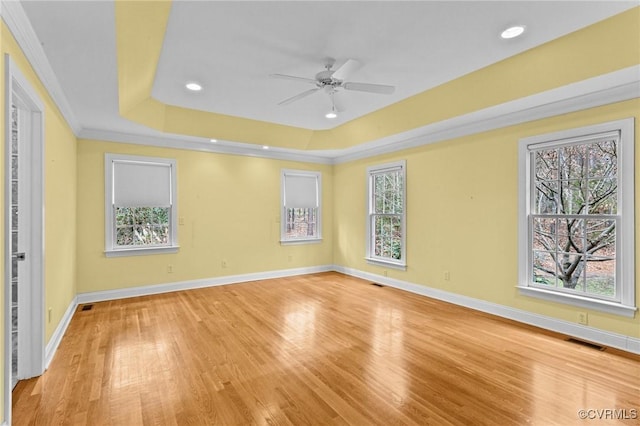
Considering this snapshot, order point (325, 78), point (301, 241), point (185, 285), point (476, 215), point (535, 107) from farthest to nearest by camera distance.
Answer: point (301, 241)
point (185, 285)
point (476, 215)
point (535, 107)
point (325, 78)

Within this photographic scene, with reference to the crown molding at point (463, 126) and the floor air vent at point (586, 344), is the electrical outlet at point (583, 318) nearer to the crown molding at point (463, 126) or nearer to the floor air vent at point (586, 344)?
the floor air vent at point (586, 344)

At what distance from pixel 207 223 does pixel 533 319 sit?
5.00 metres

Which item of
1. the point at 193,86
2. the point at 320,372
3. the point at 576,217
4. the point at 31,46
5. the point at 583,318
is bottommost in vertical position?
the point at 320,372

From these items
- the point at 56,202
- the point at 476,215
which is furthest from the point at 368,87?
the point at 56,202

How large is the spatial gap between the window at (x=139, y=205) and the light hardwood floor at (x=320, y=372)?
3.92 ft

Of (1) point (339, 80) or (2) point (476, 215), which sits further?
(2) point (476, 215)

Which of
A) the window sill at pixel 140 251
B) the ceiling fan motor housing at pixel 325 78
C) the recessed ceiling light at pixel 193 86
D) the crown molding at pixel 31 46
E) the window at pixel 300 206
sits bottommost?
the window sill at pixel 140 251

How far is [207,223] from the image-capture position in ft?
18.8

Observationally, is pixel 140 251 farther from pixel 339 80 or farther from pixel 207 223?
pixel 339 80

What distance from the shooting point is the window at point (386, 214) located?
18.4ft

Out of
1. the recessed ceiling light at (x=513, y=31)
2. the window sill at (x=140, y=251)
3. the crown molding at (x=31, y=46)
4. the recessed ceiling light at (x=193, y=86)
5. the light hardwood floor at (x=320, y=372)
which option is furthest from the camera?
the window sill at (x=140, y=251)

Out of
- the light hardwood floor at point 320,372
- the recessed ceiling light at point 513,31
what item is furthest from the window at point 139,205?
the recessed ceiling light at point 513,31

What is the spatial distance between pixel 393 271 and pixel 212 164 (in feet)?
12.3

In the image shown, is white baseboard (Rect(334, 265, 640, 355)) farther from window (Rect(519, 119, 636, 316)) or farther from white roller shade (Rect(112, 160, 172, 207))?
white roller shade (Rect(112, 160, 172, 207))
